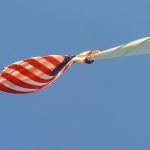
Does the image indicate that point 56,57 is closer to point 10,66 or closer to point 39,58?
point 39,58

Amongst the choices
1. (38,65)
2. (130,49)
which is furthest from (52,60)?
(130,49)

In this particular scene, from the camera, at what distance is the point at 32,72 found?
58.3 ft

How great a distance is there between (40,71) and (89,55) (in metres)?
2.43

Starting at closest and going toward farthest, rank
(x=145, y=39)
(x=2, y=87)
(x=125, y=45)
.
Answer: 1. (x=145, y=39)
2. (x=125, y=45)
3. (x=2, y=87)

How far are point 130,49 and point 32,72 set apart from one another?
16.1 ft

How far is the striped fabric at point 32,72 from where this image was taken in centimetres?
1750

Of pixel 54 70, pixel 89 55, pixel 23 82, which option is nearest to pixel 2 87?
pixel 23 82

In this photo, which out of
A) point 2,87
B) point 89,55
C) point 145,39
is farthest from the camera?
point 2,87

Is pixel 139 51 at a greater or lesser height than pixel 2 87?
lesser

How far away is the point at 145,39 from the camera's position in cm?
1341

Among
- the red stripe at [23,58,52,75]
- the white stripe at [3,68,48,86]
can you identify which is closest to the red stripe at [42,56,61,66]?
the red stripe at [23,58,52,75]

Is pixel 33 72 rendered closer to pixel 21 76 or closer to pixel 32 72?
pixel 32 72

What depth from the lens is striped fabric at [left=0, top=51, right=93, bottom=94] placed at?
1750 cm

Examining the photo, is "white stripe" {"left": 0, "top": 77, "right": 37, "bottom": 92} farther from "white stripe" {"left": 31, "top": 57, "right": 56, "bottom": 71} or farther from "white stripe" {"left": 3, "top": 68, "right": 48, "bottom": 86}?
"white stripe" {"left": 31, "top": 57, "right": 56, "bottom": 71}
